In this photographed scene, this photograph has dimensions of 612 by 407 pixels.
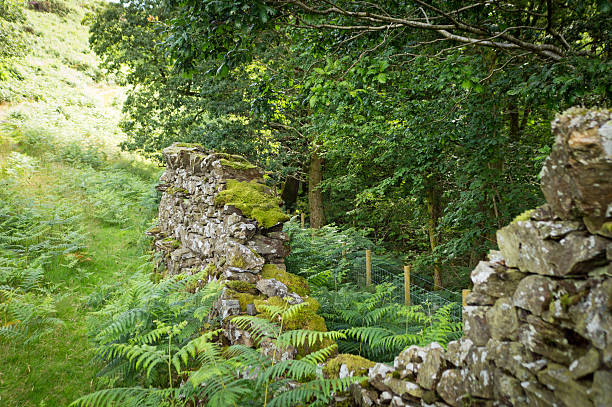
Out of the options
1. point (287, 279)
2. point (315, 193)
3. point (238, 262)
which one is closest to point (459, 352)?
point (287, 279)

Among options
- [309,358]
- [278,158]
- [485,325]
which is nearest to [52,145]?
[278,158]

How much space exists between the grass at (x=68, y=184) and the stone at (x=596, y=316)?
440cm

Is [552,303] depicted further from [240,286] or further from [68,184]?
[68,184]

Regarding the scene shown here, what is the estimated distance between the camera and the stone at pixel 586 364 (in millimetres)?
1330

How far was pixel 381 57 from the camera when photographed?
4.60 meters

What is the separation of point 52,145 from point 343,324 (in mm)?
17463

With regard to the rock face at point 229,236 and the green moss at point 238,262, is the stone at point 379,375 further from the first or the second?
the green moss at point 238,262

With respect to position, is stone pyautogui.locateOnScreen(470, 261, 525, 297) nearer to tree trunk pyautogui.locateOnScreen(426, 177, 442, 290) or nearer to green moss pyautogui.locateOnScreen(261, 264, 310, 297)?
green moss pyautogui.locateOnScreen(261, 264, 310, 297)

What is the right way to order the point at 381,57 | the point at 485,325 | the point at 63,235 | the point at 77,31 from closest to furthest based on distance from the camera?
the point at 485,325, the point at 381,57, the point at 63,235, the point at 77,31

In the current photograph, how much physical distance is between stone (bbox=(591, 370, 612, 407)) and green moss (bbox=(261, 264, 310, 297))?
10.5 feet

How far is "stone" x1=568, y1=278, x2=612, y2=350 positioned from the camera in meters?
1.33

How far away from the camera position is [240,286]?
4191mm

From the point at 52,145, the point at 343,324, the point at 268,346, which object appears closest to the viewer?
the point at 268,346

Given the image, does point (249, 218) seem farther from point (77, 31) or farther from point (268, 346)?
point (77, 31)
